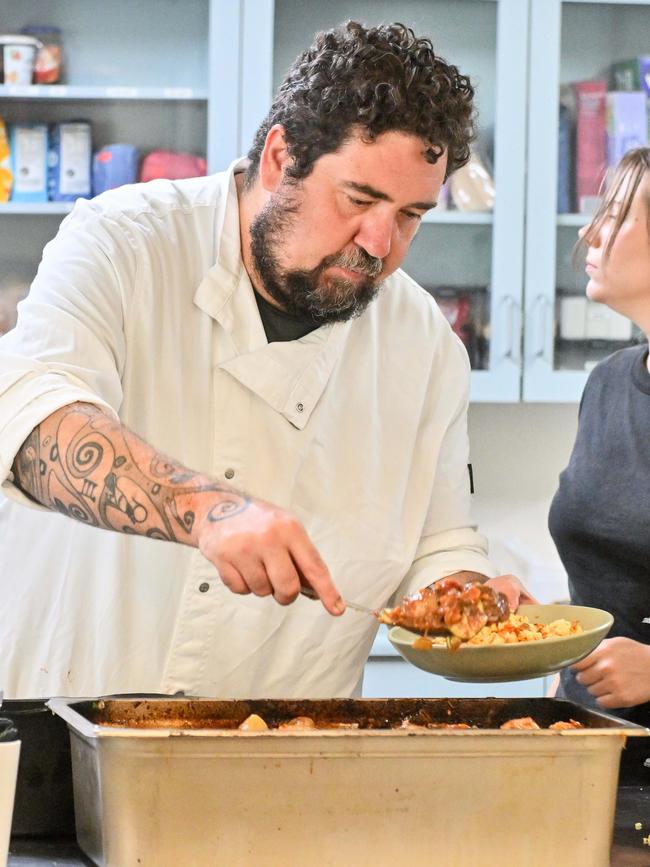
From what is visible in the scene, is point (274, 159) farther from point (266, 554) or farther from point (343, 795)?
point (343, 795)

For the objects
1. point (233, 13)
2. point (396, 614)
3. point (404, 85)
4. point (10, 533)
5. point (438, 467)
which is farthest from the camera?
point (233, 13)

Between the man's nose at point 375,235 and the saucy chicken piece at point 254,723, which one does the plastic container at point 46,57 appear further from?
the saucy chicken piece at point 254,723

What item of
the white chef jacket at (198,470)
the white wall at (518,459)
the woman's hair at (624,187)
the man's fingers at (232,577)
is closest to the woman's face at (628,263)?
the woman's hair at (624,187)

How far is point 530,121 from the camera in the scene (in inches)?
110

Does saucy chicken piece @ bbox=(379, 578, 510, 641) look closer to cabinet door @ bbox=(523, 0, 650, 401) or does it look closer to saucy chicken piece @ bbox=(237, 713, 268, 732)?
saucy chicken piece @ bbox=(237, 713, 268, 732)

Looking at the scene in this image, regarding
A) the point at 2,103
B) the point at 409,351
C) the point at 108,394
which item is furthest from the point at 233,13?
the point at 108,394

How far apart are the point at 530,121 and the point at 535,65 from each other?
13 centimetres

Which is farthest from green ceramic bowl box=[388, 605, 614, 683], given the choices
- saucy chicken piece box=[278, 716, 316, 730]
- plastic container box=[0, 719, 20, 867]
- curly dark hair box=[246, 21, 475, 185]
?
curly dark hair box=[246, 21, 475, 185]

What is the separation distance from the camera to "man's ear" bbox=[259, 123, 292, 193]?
61.3 inches

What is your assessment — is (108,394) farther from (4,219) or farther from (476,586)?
(4,219)

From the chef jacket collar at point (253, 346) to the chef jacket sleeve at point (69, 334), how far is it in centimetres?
13

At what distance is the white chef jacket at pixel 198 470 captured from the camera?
157 centimetres

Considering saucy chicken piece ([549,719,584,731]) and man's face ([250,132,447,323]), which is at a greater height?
man's face ([250,132,447,323])

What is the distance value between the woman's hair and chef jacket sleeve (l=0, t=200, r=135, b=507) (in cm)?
94
